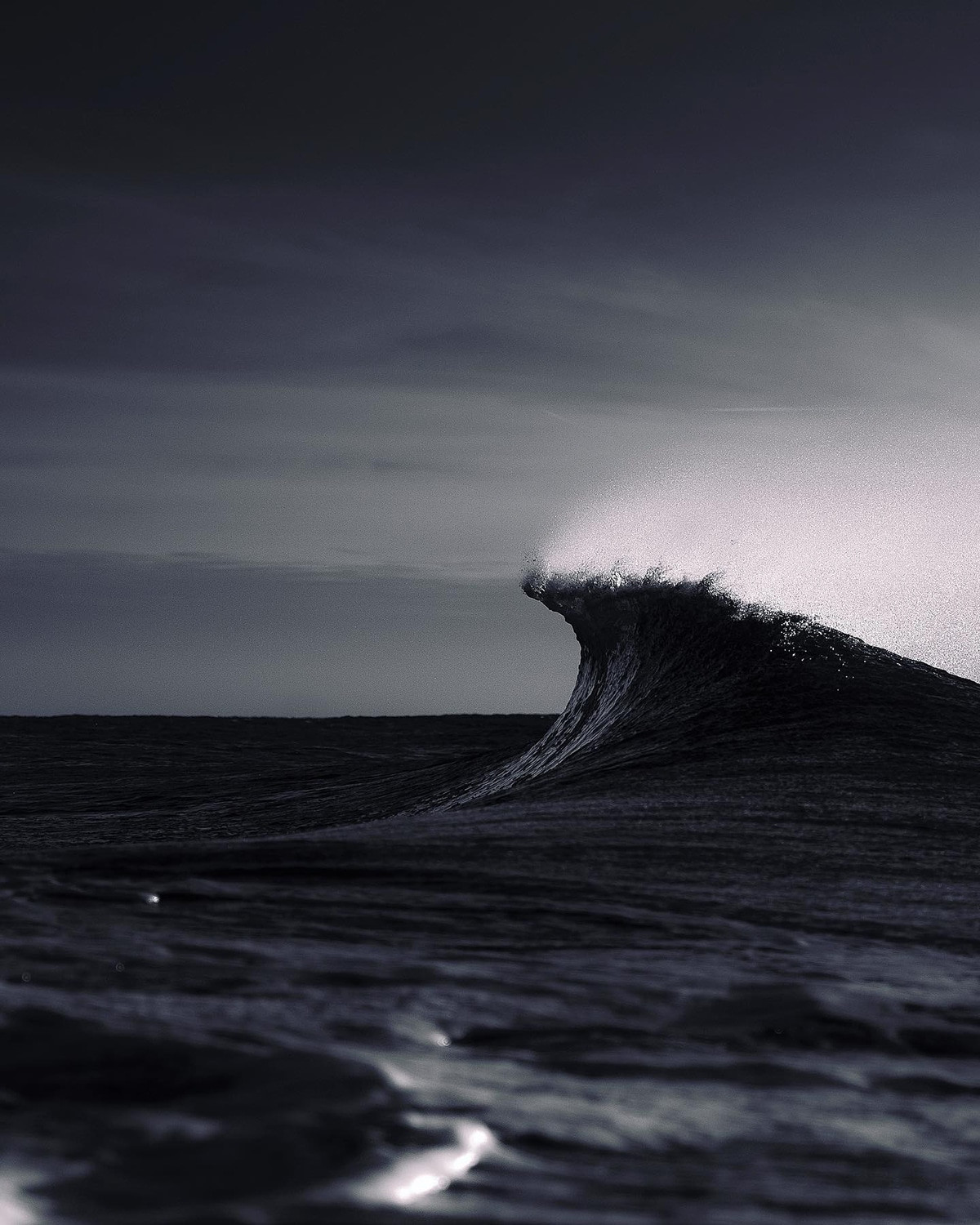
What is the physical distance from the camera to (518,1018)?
2.81 m

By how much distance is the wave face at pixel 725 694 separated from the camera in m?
8.85

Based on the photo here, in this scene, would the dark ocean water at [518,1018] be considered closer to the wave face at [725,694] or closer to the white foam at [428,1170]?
the white foam at [428,1170]

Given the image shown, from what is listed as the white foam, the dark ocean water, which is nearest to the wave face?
the dark ocean water

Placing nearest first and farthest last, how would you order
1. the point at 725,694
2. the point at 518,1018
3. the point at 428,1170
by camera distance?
the point at 428,1170, the point at 518,1018, the point at 725,694

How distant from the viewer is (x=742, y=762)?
321 inches

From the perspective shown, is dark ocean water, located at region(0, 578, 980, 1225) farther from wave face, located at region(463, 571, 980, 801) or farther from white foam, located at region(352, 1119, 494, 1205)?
wave face, located at region(463, 571, 980, 801)

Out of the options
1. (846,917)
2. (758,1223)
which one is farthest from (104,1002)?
(846,917)

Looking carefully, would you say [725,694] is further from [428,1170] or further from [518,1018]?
[428,1170]

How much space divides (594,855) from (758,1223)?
3.17m

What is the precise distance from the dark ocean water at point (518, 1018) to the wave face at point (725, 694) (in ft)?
5.06

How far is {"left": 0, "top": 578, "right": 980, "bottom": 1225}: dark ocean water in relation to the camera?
1.92 m

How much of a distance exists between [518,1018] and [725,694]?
787cm

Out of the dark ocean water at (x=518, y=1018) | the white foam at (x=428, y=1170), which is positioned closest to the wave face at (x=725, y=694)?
the dark ocean water at (x=518, y=1018)

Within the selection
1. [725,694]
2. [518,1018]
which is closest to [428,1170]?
[518,1018]
